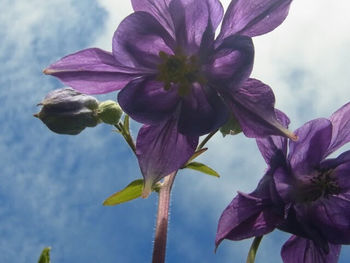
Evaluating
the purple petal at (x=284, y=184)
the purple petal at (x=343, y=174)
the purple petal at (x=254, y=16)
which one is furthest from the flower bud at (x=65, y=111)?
the purple petal at (x=343, y=174)

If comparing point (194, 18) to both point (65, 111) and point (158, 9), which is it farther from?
point (65, 111)

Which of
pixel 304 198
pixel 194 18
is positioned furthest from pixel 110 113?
pixel 304 198

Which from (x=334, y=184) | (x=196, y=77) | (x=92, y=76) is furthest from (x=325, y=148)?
(x=92, y=76)

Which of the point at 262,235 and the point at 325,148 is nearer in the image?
the point at 262,235

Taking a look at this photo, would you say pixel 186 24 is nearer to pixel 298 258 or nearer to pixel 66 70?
pixel 66 70

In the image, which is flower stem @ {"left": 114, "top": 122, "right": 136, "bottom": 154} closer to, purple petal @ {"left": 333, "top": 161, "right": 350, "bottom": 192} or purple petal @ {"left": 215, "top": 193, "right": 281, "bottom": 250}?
purple petal @ {"left": 215, "top": 193, "right": 281, "bottom": 250}

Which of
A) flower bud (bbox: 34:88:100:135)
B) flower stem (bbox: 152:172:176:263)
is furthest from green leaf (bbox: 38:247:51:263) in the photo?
flower bud (bbox: 34:88:100:135)

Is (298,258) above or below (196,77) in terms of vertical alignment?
below
